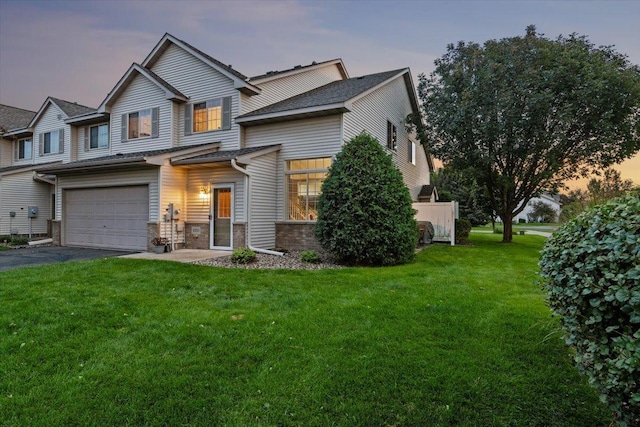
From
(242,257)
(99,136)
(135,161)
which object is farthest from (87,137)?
(242,257)

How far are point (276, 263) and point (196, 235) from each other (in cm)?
434

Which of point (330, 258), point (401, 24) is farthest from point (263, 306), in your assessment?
point (401, 24)

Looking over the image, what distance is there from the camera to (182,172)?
1198 centimetres

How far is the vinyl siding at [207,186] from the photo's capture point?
11.2m

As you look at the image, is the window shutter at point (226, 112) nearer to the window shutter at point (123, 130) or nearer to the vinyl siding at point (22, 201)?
the window shutter at point (123, 130)

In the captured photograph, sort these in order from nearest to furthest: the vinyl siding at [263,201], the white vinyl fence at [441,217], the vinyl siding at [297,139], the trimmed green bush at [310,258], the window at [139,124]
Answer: the trimmed green bush at [310,258] → the vinyl siding at [263,201] → the vinyl siding at [297,139] → the window at [139,124] → the white vinyl fence at [441,217]

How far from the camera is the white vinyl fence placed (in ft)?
48.0

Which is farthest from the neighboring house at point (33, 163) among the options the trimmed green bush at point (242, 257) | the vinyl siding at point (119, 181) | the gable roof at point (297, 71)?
the trimmed green bush at point (242, 257)

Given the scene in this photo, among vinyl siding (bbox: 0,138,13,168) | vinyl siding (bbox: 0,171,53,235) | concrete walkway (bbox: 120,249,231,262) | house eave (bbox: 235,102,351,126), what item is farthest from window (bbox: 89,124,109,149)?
vinyl siding (bbox: 0,138,13,168)

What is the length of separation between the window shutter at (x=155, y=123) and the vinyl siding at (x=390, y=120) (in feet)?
25.0

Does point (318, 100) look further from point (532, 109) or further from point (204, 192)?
point (532, 109)

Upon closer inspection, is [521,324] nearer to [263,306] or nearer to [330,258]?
[263,306]

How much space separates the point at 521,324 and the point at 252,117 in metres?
10.2

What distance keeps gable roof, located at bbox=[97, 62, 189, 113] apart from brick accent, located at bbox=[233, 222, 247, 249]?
19.0 feet
